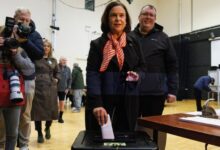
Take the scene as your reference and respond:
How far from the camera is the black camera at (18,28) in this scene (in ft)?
6.95

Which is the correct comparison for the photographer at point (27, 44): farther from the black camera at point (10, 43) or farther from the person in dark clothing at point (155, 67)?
the person in dark clothing at point (155, 67)

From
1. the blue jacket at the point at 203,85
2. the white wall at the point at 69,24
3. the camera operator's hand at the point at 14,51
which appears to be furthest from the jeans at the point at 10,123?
the white wall at the point at 69,24

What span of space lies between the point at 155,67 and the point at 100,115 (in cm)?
94

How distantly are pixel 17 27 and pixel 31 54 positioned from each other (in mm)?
284

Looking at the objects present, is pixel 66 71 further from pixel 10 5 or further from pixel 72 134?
pixel 10 5

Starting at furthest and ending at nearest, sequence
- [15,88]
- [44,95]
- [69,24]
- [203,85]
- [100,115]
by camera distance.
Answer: [69,24]
[203,85]
[44,95]
[15,88]
[100,115]

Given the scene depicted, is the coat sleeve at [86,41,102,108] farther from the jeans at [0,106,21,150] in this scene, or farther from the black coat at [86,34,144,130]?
the jeans at [0,106,21,150]

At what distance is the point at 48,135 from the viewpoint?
12.8ft

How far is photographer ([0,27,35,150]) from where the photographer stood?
2.02 m

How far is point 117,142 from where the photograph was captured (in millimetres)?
1281

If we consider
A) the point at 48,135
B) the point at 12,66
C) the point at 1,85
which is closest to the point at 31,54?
the point at 12,66

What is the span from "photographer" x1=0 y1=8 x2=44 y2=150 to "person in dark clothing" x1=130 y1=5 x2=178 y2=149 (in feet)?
2.62

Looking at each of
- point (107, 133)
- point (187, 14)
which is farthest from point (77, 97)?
point (187, 14)

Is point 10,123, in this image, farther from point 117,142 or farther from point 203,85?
point 203,85
